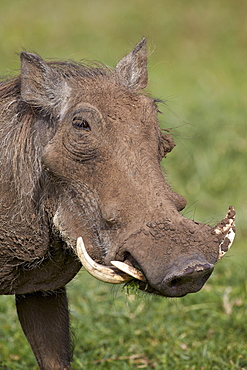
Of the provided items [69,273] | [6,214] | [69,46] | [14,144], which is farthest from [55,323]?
[69,46]

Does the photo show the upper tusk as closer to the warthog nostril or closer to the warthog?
the warthog

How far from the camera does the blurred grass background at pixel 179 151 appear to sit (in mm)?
4867

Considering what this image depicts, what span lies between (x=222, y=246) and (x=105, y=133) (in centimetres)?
69

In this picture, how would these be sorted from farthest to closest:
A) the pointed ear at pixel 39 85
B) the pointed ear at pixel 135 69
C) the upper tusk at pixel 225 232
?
1. the pointed ear at pixel 135 69
2. the pointed ear at pixel 39 85
3. the upper tusk at pixel 225 232

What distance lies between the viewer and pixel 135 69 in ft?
11.8

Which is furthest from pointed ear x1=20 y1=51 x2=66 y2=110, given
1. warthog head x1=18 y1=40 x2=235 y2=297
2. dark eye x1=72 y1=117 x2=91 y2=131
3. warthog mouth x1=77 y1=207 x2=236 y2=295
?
warthog mouth x1=77 y1=207 x2=236 y2=295

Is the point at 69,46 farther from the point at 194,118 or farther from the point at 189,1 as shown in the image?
the point at 194,118

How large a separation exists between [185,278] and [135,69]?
50.3 inches

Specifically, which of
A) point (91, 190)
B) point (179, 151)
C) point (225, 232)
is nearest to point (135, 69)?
point (91, 190)

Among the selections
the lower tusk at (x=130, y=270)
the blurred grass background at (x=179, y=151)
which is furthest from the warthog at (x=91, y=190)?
the blurred grass background at (x=179, y=151)

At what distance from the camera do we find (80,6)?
Answer: 579 inches

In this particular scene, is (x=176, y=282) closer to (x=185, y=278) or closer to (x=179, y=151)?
(x=185, y=278)

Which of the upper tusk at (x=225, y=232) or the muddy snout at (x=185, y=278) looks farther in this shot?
the upper tusk at (x=225, y=232)

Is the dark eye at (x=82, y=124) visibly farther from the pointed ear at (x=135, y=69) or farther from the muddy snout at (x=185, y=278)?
the muddy snout at (x=185, y=278)
